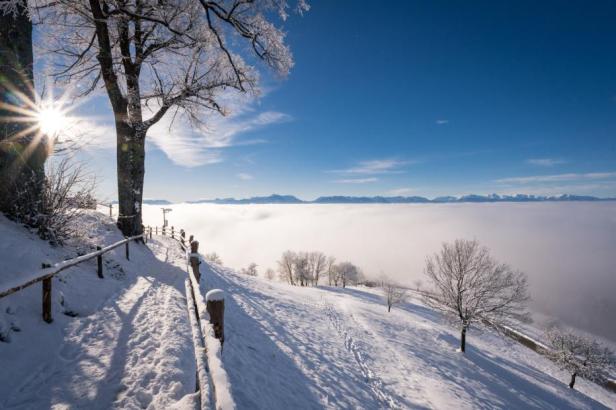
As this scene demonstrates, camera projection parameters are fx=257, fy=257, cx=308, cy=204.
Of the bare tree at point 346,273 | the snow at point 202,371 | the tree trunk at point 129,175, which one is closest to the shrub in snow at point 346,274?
the bare tree at point 346,273

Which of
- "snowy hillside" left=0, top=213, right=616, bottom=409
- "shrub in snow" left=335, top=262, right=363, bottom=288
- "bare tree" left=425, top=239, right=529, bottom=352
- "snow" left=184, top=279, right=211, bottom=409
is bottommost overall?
"shrub in snow" left=335, top=262, right=363, bottom=288

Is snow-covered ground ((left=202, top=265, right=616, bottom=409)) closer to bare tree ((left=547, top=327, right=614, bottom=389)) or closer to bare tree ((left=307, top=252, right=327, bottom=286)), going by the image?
bare tree ((left=547, top=327, right=614, bottom=389))

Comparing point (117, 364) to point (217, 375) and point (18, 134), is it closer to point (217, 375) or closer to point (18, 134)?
point (217, 375)

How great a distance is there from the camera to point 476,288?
1958 cm

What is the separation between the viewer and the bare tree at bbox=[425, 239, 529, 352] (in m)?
18.7

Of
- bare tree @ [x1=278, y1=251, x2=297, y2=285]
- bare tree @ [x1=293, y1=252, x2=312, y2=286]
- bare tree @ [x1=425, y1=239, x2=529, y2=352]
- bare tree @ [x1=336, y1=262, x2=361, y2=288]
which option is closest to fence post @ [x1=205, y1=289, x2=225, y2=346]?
bare tree @ [x1=425, y1=239, x2=529, y2=352]

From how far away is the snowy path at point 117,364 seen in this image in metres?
2.99

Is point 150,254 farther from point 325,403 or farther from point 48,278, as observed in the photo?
point 325,403

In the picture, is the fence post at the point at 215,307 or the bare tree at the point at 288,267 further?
the bare tree at the point at 288,267

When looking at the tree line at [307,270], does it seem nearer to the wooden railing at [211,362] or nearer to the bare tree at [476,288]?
the bare tree at [476,288]

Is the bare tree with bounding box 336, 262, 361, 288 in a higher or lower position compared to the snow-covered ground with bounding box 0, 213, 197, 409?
lower

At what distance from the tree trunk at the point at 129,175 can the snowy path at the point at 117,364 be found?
6.40m

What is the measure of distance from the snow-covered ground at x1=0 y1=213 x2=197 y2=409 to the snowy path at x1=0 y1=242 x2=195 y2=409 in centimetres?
1

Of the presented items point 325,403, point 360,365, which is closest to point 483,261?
point 360,365
